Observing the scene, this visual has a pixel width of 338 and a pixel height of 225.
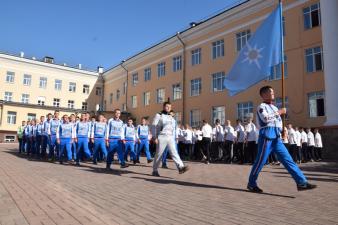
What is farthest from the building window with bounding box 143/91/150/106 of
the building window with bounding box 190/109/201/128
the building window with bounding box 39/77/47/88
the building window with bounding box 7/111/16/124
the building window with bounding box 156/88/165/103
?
the building window with bounding box 39/77/47/88

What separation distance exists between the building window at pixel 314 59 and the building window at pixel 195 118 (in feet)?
37.2

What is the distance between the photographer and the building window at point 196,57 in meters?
31.8

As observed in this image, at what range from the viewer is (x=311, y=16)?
22.1 metres

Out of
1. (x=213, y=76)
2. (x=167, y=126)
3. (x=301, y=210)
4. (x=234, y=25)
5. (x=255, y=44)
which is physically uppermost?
(x=234, y=25)

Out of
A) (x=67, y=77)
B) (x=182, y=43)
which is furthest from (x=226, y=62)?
(x=67, y=77)

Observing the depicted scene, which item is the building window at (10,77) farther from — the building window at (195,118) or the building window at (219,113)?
the building window at (219,113)

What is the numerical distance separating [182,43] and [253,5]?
9640 mm

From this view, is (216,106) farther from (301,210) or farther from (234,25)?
(301,210)

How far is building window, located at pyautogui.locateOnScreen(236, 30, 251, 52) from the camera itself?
26.6m

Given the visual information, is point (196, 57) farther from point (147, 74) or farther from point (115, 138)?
point (115, 138)

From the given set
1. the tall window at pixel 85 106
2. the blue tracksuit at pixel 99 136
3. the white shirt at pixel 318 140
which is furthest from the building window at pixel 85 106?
the blue tracksuit at pixel 99 136

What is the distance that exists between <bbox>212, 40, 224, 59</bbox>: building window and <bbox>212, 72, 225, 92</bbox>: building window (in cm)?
161

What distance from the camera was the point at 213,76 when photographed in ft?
97.4

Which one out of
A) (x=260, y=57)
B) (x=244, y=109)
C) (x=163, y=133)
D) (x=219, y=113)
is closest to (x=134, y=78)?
(x=219, y=113)
